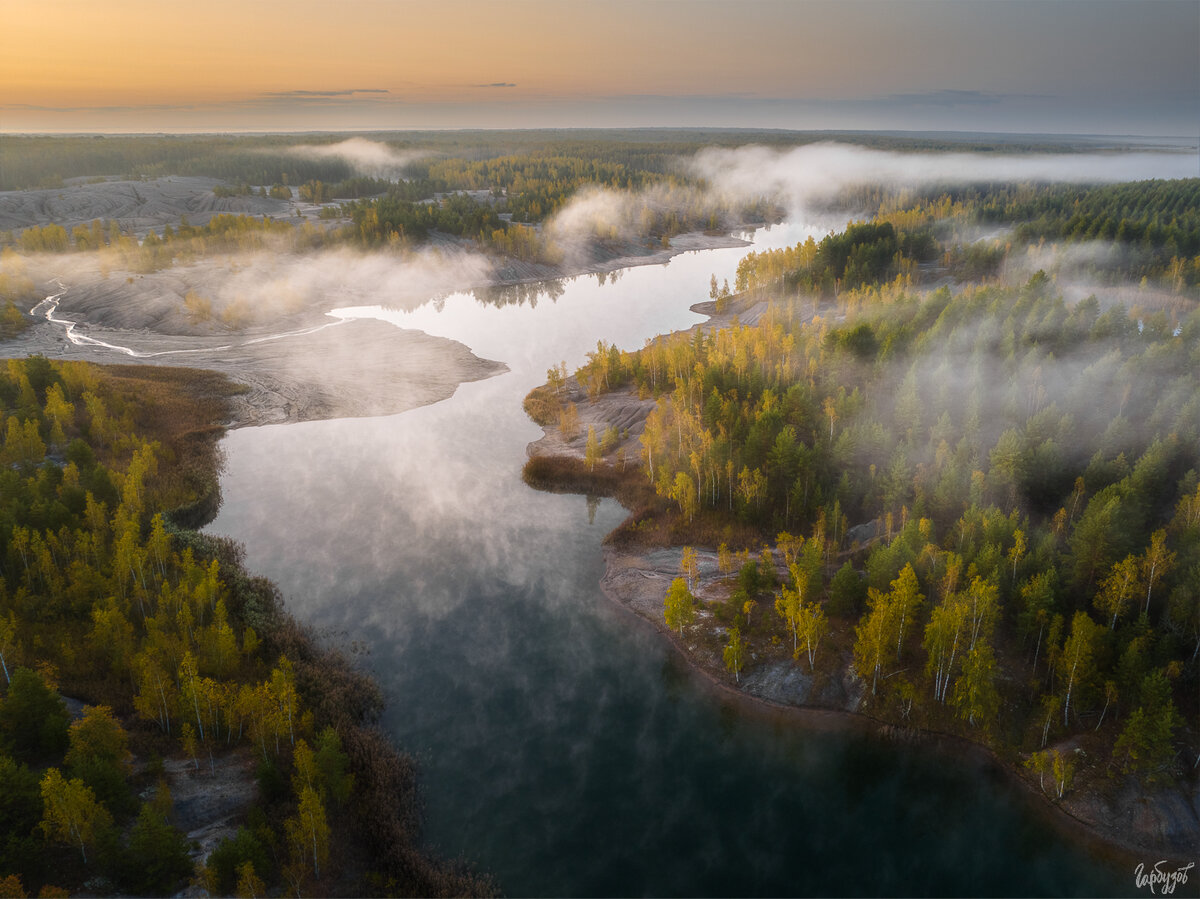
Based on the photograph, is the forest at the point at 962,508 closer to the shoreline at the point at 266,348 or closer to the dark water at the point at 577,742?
the dark water at the point at 577,742

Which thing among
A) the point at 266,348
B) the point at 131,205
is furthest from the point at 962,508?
the point at 131,205

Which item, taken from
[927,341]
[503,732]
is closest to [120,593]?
[503,732]

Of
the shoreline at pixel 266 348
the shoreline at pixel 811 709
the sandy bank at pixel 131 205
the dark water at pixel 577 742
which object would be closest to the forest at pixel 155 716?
the dark water at pixel 577 742

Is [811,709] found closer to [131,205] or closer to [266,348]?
[266,348]

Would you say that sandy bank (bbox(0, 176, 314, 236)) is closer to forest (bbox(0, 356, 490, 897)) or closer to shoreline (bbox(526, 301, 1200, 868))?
forest (bbox(0, 356, 490, 897))

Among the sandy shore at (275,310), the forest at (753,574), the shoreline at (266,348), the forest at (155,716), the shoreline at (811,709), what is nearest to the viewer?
the forest at (155,716)

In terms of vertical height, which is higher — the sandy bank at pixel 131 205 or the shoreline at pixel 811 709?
the sandy bank at pixel 131 205
